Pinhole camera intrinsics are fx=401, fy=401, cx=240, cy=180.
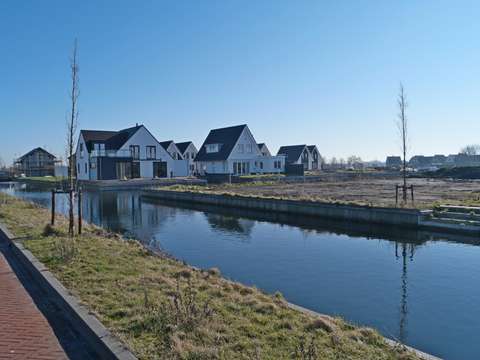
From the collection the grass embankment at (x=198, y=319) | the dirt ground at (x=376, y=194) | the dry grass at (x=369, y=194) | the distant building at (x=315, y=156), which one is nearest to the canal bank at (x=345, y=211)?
the dry grass at (x=369, y=194)

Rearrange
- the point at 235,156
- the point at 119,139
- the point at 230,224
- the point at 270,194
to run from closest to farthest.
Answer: the point at 230,224, the point at 270,194, the point at 235,156, the point at 119,139

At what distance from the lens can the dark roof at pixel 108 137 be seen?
1907 inches

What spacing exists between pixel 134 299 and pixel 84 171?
47.9 m

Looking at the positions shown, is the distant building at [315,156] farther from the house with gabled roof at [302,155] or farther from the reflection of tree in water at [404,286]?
the reflection of tree in water at [404,286]

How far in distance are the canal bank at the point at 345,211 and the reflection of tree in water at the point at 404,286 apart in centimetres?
246

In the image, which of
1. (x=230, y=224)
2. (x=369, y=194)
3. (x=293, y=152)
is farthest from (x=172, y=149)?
(x=230, y=224)

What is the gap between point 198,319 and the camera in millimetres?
4836

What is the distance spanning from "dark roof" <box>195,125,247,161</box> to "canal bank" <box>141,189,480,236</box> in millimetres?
21705

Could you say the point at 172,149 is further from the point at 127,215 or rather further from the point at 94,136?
the point at 127,215

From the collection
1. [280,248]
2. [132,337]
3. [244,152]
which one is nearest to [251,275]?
[280,248]

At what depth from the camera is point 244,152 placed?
165 feet

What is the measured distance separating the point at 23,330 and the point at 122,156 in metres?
44.2

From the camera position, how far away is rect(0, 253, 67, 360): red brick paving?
14.0ft

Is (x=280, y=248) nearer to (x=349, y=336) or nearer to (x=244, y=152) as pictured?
(x=349, y=336)
